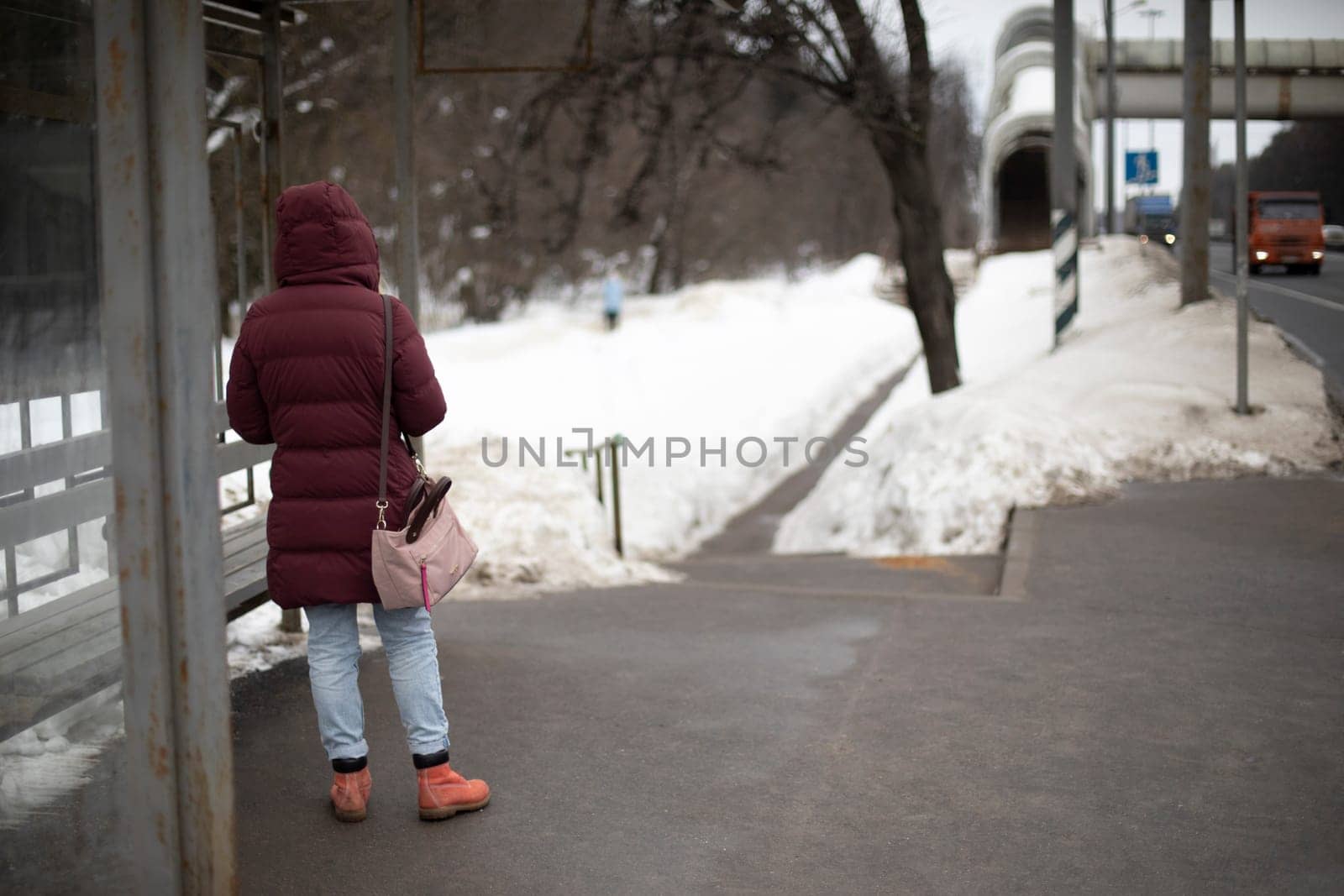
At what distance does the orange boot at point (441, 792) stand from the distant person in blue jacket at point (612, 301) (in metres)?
26.8

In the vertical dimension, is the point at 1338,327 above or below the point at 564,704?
above

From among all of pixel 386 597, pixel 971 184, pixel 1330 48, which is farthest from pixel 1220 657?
pixel 971 184

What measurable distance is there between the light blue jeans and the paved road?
1092cm

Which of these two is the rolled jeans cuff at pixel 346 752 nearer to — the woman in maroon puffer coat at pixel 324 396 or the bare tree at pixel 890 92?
the woman in maroon puffer coat at pixel 324 396

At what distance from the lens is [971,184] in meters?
67.9

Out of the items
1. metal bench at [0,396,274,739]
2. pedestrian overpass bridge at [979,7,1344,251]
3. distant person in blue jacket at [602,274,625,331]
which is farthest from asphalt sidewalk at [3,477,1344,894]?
distant person in blue jacket at [602,274,625,331]

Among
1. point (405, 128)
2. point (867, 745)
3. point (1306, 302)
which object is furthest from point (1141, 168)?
point (867, 745)

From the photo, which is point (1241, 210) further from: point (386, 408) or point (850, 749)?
point (386, 408)

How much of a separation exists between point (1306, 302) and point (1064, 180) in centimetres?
934

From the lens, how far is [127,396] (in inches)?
109

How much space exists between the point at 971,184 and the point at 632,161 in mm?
40472

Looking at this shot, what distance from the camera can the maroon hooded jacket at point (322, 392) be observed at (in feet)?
12.2

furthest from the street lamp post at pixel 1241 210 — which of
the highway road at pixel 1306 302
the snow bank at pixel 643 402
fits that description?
the snow bank at pixel 643 402

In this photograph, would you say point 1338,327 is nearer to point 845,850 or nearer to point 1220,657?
point 1220,657
